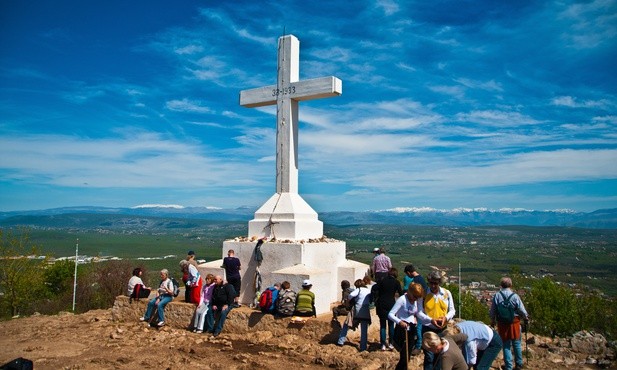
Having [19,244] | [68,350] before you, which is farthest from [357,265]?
[19,244]

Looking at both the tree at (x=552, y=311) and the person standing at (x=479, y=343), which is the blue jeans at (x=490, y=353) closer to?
the person standing at (x=479, y=343)

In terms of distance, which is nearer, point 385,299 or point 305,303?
point 385,299

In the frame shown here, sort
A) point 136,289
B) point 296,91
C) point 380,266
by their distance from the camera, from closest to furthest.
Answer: point 380,266 < point 136,289 < point 296,91

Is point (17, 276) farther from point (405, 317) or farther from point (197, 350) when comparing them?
point (405, 317)

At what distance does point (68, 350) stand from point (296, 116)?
7.51 metres

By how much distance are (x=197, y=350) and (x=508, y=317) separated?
5.52m

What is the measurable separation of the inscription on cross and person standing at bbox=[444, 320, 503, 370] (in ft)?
22.2

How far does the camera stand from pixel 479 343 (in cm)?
558

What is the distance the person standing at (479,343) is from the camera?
18.1 ft

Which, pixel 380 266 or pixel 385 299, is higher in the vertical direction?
pixel 380 266

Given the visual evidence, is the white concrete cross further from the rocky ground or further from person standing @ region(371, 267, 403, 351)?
person standing @ region(371, 267, 403, 351)

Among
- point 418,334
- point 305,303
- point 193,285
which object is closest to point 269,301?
point 305,303

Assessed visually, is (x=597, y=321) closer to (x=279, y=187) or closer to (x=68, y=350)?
(x=279, y=187)

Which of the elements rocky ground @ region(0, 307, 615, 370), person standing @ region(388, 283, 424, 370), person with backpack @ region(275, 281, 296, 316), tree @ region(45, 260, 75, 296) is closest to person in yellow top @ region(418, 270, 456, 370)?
person standing @ region(388, 283, 424, 370)
